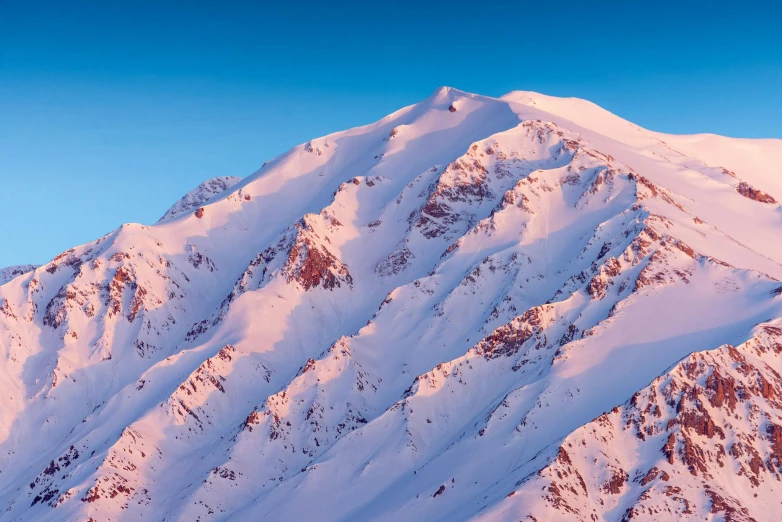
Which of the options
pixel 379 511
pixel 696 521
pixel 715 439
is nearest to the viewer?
pixel 696 521

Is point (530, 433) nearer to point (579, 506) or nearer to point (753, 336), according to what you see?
point (579, 506)

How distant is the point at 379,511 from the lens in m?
195

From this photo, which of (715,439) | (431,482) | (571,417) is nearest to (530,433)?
(571,417)

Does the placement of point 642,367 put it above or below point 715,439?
above

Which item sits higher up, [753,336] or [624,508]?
[753,336]

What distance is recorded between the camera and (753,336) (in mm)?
195625

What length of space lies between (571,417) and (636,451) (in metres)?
16.5

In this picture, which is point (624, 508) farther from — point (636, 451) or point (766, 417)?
point (766, 417)

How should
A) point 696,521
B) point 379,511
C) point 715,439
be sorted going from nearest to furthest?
point 696,521, point 715,439, point 379,511

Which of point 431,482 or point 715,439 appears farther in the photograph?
point 431,482

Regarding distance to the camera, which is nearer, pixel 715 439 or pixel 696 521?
pixel 696 521

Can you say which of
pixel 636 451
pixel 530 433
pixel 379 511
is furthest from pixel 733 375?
pixel 379 511

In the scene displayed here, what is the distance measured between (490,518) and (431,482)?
1013 inches

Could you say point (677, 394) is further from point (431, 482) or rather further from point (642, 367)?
point (431, 482)
